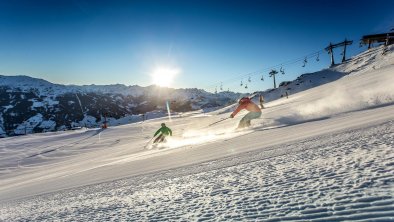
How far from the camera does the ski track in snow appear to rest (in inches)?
102

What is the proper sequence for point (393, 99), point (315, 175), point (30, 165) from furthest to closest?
point (30, 165) → point (393, 99) → point (315, 175)

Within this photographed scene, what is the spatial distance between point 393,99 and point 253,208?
1273cm

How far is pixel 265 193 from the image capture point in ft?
10.8

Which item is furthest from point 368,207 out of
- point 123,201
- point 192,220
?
point 123,201

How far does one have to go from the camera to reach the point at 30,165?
20750mm

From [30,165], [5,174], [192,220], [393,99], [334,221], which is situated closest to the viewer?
[334,221]

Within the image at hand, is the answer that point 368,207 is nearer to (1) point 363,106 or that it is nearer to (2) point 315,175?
(2) point 315,175

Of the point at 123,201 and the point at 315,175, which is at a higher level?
the point at 315,175

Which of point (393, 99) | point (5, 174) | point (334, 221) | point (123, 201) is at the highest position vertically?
point (393, 99)

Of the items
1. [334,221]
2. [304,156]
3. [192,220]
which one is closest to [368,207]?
[334,221]

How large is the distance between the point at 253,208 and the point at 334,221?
2.61 ft

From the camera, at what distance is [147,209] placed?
376 cm

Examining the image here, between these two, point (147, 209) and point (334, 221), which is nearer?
point (334, 221)

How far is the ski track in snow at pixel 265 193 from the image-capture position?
2588 mm
